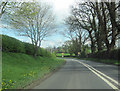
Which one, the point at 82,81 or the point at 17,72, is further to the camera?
the point at 17,72

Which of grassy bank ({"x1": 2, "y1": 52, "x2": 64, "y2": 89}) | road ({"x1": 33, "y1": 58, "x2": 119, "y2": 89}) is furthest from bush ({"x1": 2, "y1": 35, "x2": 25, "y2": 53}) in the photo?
road ({"x1": 33, "y1": 58, "x2": 119, "y2": 89})

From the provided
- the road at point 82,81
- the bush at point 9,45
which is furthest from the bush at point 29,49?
the road at point 82,81

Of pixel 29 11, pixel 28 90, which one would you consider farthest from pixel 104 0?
pixel 28 90

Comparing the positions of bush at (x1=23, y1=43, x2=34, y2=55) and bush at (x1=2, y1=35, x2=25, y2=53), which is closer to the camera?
bush at (x1=2, y1=35, x2=25, y2=53)

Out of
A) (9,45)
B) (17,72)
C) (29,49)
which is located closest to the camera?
(17,72)

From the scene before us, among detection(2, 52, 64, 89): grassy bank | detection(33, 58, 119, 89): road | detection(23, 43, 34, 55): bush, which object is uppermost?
detection(23, 43, 34, 55): bush

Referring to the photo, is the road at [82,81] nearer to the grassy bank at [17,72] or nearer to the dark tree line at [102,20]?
the grassy bank at [17,72]

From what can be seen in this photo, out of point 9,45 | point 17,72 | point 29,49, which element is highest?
point 9,45

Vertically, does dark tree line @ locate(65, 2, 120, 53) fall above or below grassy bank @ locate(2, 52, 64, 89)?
above

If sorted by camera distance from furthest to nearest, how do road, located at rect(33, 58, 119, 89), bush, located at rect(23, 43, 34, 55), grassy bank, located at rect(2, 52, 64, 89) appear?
bush, located at rect(23, 43, 34, 55) < road, located at rect(33, 58, 119, 89) < grassy bank, located at rect(2, 52, 64, 89)

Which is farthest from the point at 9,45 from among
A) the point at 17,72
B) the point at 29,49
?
the point at 29,49

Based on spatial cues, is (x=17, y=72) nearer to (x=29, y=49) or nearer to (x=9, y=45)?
(x=9, y=45)

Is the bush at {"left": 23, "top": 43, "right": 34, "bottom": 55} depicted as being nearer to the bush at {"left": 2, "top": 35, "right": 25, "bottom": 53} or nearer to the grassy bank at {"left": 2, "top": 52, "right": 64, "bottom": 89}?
the bush at {"left": 2, "top": 35, "right": 25, "bottom": 53}

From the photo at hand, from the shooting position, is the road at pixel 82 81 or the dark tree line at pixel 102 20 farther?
the dark tree line at pixel 102 20
